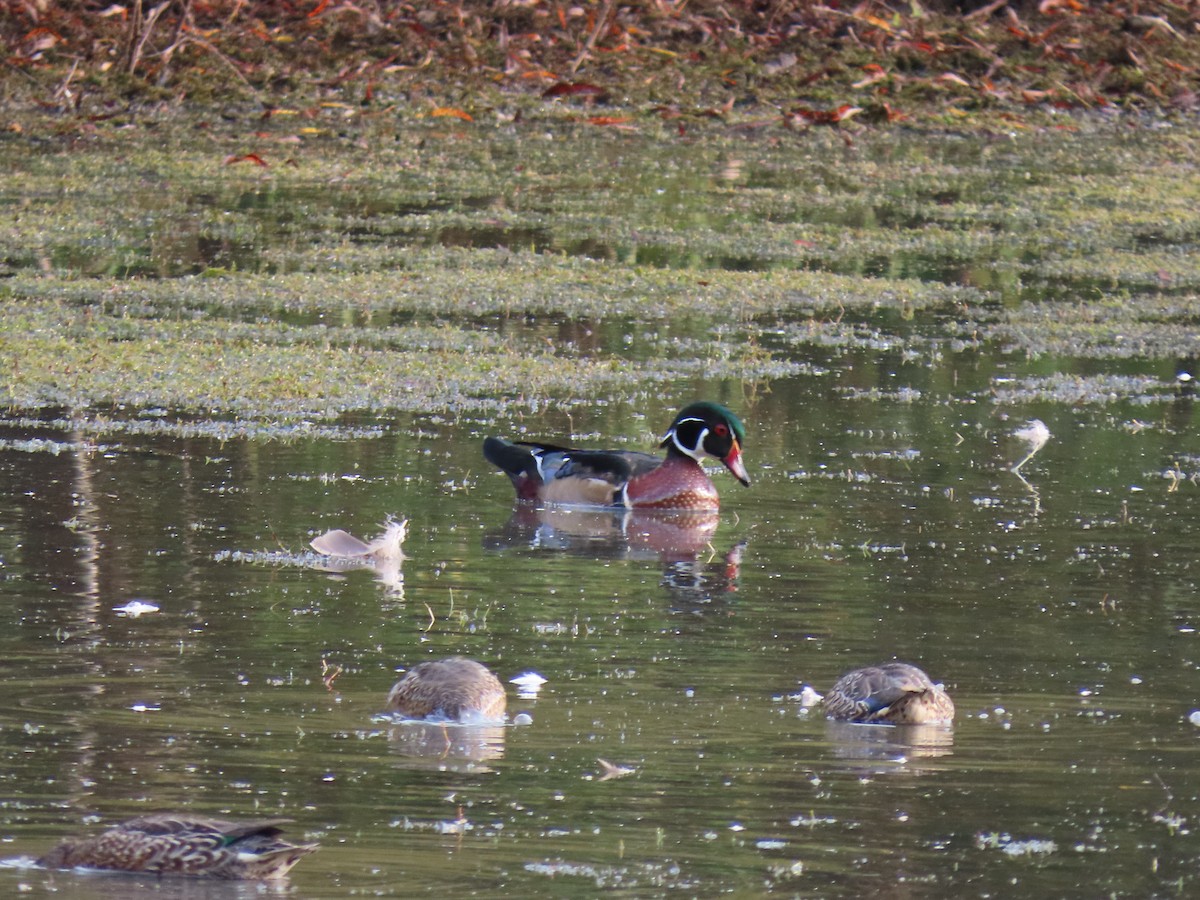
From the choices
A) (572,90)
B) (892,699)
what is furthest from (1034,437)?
(572,90)

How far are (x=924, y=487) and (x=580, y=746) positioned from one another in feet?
14.0

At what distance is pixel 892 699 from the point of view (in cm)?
697

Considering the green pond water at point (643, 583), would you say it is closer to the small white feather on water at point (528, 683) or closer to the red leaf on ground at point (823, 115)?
the small white feather on water at point (528, 683)

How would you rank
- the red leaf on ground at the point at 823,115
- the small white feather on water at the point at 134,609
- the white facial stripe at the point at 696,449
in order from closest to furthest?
1. the small white feather on water at the point at 134,609
2. the white facial stripe at the point at 696,449
3. the red leaf on ground at the point at 823,115

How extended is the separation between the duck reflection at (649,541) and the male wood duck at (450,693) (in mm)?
1720

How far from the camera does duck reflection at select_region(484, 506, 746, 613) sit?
9078 mm

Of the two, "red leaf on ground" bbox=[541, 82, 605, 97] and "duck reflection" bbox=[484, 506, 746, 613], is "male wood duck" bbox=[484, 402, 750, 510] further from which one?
"red leaf on ground" bbox=[541, 82, 605, 97]

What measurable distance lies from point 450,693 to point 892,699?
131cm

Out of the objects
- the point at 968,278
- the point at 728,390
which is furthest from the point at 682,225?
the point at 728,390

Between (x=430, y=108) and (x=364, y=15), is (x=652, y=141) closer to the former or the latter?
(x=430, y=108)

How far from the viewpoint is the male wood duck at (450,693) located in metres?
6.83

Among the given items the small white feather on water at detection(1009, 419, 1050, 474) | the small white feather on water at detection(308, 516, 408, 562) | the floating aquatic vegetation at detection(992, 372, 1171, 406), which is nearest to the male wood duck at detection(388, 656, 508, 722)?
the small white feather on water at detection(308, 516, 408, 562)

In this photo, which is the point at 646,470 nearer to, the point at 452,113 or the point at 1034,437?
the point at 1034,437

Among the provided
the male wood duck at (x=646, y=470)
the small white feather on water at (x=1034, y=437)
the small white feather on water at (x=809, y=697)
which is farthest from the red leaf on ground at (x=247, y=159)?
the small white feather on water at (x=809, y=697)
